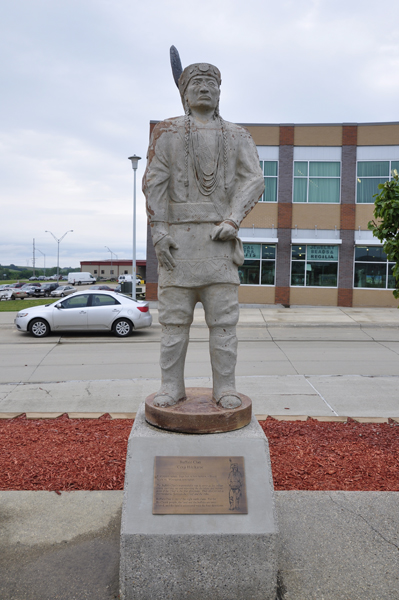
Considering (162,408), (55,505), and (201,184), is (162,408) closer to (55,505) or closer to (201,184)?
(55,505)

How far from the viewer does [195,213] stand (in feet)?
12.5

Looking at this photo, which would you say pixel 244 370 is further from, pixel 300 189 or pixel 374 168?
pixel 374 168

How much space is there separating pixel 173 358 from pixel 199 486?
1.07 m

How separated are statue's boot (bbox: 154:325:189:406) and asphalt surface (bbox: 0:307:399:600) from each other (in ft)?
3.51

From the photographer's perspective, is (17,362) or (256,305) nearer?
(17,362)

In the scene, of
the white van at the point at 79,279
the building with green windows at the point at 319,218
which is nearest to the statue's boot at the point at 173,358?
the building with green windows at the point at 319,218

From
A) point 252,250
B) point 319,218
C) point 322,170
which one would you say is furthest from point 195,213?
point 322,170

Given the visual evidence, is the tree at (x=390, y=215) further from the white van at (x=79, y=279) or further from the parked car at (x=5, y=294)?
the white van at (x=79, y=279)

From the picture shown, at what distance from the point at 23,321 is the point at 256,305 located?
1224 cm

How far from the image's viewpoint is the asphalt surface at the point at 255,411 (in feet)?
10.4

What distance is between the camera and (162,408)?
12.3 feet

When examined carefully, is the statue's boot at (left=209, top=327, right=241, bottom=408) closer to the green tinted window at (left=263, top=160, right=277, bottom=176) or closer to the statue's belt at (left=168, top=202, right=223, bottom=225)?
the statue's belt at (left=168, top=202, right=223, bottom=225)

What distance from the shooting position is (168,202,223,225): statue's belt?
381cm

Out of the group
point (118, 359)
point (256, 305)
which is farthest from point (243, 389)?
point (256, 305)
